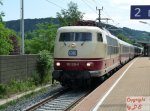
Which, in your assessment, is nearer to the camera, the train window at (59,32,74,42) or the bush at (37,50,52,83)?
the train window at (59,32,74,42)

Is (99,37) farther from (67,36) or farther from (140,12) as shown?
(140,12)

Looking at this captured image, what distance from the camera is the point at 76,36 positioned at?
1917 centimetres

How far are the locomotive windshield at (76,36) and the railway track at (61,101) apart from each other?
2333 mm

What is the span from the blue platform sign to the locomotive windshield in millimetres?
4525

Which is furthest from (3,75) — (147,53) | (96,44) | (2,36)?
(147,53)

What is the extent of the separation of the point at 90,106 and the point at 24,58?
417 inches

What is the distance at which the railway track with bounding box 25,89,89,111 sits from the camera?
14.1m

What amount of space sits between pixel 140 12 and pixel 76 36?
201 inches

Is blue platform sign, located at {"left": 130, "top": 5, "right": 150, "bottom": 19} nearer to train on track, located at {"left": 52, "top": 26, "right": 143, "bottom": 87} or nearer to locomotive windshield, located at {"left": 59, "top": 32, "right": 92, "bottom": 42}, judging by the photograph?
train on track, located at {"left": 52, "top": 26, "right": 143, "bottom": 87}

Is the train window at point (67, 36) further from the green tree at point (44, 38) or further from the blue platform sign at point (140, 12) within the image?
the green tree at point (44, 38)

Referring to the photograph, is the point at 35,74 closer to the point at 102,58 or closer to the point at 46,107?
the point at 102,58

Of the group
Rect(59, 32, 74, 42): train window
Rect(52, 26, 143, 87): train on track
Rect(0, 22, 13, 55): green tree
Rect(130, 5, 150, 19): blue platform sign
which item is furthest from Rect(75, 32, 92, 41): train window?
Rect(130, 5, 150, 19): blue platform sign

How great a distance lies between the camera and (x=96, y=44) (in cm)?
1884

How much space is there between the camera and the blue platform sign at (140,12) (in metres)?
14.4
